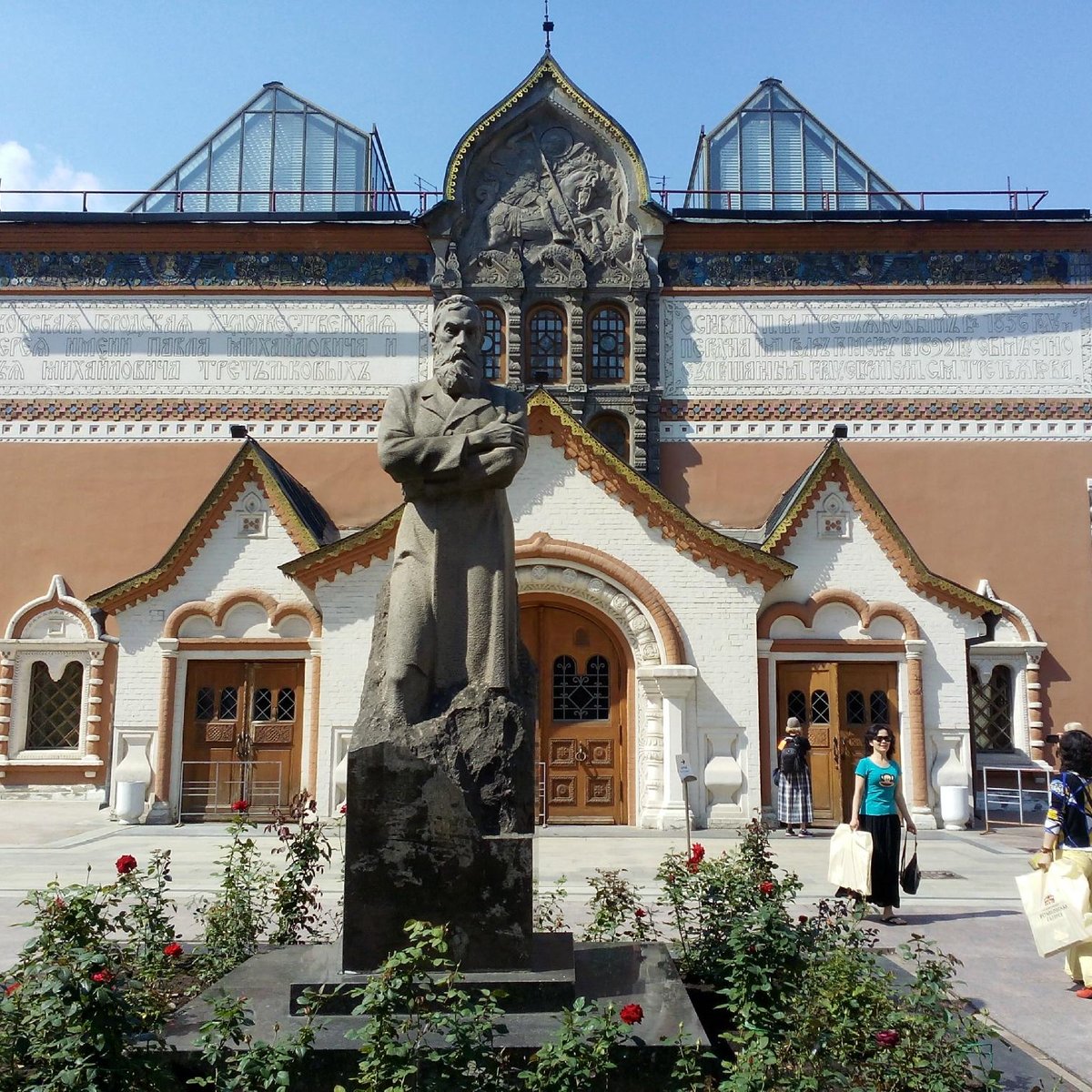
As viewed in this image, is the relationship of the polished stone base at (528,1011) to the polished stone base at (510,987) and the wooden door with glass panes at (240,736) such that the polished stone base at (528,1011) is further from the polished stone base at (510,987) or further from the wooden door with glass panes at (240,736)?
the wooden door with glass panes at (240,736)

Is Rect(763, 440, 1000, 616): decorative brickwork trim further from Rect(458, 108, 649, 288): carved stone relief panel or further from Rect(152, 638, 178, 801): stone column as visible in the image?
Rect(152, 638, 178, 801): stone column

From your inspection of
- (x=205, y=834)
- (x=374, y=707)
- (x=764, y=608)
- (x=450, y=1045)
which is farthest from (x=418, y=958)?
(x=764, y=608)

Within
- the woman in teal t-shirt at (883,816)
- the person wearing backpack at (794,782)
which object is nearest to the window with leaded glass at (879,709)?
the person wearing backpack at (794,782)

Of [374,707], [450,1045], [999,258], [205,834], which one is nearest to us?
[450,1045]

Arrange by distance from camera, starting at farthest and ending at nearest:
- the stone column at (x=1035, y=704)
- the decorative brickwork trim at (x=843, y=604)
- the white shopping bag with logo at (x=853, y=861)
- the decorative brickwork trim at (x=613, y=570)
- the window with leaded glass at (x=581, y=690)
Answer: the stone column at (x=1035, y=704), the decorative brickwork trim at (x=843, y=604), the window with leaded glass at (x=581, y=690), the decorative brickwork trim at (x=613, y=570), the white shopping bag with logo at (x=853, y=861)

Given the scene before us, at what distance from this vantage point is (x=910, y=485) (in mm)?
18891

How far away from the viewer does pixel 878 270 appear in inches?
776

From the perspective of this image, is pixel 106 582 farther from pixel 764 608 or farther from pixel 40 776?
pixel 764 608

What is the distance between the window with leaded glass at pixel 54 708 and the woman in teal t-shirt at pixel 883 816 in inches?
575

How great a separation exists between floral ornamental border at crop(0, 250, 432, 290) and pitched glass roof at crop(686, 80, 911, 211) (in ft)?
23.3

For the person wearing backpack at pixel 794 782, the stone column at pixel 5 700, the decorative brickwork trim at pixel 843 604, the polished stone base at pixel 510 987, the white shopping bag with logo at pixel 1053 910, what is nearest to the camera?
the polished stone base at pixel 510 987

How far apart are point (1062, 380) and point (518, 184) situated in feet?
34.2

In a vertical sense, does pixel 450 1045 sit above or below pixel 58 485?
below

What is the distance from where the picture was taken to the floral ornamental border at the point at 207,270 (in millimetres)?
19797
